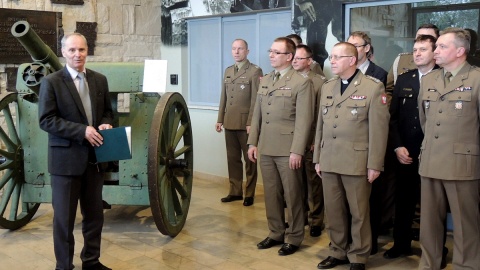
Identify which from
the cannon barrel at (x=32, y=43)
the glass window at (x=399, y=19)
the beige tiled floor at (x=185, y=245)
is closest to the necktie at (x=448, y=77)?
the beige tiled floor at (x=185, y=245)

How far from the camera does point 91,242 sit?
3.34m

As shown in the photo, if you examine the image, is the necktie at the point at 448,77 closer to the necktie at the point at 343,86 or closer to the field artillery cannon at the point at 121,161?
the necktie at the point at 343,86

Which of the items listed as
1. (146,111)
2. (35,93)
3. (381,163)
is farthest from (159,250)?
(381,163)

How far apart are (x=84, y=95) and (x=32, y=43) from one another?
617 millimetres

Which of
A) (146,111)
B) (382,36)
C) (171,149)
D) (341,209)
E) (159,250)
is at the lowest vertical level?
(159,250)

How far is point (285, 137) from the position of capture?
3.70m

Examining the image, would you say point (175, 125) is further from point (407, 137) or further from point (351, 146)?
point (407, 137)

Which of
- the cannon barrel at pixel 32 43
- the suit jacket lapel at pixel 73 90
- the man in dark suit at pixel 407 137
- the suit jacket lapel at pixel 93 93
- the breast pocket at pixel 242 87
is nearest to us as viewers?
the suit jacket lapel at pixel 73 90

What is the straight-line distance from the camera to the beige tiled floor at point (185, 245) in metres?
3.57

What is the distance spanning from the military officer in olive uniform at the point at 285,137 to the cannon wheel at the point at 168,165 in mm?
639

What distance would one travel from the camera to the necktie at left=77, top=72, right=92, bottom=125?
3.15 metres

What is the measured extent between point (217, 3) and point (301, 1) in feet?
3.97

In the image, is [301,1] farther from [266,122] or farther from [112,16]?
[112,16]

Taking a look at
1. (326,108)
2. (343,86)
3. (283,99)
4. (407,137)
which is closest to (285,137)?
(283,99)
